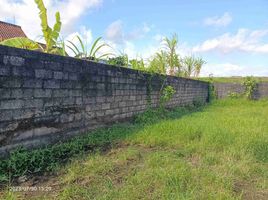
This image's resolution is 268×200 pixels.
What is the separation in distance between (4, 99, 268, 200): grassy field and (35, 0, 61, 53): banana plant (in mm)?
1802

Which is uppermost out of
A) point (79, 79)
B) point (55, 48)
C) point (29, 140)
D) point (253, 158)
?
point (55, 48)

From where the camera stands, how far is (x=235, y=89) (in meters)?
16.0

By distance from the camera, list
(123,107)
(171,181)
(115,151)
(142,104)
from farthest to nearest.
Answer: (142,104)
(123,107)
(115,151)
(171,181)

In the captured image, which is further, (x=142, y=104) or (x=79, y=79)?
(x=142, y=104)

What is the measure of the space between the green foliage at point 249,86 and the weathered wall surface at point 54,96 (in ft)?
36.8

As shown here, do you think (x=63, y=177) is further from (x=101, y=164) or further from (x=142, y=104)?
(x=142, y=104)

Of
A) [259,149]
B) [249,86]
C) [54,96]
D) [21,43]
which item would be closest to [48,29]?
[21,43]

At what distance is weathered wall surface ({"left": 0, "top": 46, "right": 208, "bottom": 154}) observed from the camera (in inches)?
126

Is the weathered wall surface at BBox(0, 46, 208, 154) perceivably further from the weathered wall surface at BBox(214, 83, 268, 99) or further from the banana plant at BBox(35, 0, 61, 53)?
the weathered wall surface at BBox(214, 83, 268, 99)

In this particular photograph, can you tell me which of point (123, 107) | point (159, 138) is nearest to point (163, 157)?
point (159, 138)

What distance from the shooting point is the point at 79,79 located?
4504mm

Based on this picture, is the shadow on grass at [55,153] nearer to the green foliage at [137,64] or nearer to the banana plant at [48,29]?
the banana plant at [48,29]

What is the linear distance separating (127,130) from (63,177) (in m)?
2.59

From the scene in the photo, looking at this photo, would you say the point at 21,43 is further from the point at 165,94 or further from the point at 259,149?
the point at 165,94
